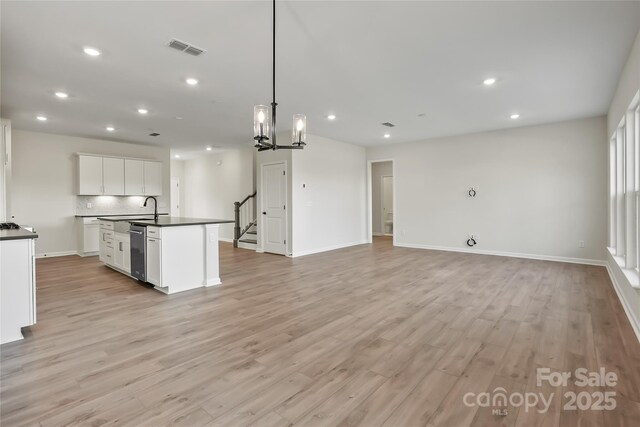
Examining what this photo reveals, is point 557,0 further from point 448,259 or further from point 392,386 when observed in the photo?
point 448,259

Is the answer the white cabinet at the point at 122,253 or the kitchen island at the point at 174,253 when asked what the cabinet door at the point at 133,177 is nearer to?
the white cabinet at the point at 122,253

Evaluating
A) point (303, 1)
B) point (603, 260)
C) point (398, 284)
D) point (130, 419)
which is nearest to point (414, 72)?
point (303, 1)

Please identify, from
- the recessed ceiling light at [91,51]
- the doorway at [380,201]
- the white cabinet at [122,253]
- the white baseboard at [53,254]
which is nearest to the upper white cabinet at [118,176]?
the white baseboard at [53,254]

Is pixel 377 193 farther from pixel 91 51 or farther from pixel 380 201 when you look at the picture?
pixel 91 51

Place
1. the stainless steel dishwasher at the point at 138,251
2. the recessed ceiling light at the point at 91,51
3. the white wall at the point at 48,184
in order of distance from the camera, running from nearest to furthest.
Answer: the recessed ceiling light at the point at 91,51 < the stainless steel dishwasher at the point at 138,251 < the white wall at the point at 48,184

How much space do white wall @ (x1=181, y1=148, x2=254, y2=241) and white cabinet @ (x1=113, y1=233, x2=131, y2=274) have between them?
4112 millimetres

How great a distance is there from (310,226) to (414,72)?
4262 millimetres

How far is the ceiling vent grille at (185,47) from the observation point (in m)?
3.02

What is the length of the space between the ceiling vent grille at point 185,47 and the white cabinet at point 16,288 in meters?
2.25

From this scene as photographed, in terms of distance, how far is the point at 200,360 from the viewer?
7.79ft

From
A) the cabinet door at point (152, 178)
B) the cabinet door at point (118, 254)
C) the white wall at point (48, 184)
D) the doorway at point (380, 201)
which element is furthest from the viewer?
the doorway at point (380, 201)

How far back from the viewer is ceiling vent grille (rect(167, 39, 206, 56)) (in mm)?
3019

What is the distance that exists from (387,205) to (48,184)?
937 cm

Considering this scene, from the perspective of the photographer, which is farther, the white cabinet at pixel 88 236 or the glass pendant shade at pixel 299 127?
the white cabinet at pixel 88 236
